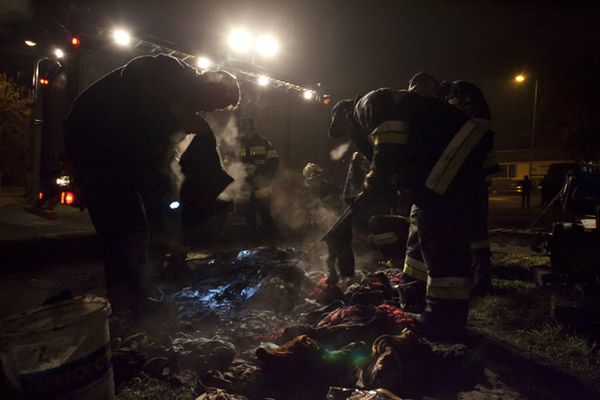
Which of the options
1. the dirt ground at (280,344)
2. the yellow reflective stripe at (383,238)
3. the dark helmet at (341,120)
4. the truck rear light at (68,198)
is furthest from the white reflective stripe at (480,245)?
the truck rear light at (68,198)

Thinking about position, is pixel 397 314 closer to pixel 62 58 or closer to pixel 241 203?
pixel 241 203

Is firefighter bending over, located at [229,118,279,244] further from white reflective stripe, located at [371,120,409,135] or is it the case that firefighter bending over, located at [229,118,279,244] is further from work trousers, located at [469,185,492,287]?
white reflective stripe, located at [371,120,409,135]

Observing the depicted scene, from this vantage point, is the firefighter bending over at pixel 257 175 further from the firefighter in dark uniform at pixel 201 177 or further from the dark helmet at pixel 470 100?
the dark helmet at pixel 470 100

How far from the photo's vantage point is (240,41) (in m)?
10.2

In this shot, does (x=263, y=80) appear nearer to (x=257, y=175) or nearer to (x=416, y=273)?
(x=257, y=175)

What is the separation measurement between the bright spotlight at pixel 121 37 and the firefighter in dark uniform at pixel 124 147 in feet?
16.8

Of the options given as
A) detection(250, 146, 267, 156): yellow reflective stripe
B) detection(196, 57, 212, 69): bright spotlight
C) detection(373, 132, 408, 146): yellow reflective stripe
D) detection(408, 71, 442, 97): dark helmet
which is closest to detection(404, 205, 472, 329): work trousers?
detection(373, 132, 408, 146): yellow reflective stripe

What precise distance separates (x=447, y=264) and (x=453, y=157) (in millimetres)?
811

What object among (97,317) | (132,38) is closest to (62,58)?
(132,38)

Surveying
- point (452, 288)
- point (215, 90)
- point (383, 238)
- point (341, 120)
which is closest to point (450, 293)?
point (452, 288)

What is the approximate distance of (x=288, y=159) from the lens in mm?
11500

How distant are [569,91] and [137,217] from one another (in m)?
26.9

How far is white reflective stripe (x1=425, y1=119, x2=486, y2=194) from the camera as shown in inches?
113

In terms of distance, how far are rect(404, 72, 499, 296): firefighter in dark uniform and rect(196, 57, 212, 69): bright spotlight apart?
6611mm
